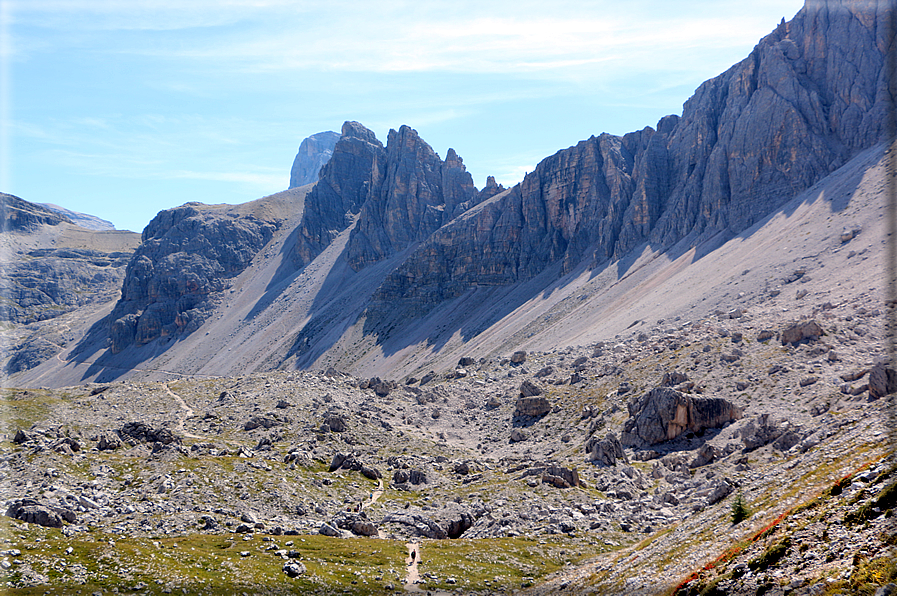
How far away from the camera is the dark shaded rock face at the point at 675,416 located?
66375 mm

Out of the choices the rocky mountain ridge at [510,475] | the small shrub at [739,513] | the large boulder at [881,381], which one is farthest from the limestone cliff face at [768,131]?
the small shrub at [739,513]

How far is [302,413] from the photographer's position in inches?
3349

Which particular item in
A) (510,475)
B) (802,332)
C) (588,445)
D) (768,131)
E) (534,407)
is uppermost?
(768,131)

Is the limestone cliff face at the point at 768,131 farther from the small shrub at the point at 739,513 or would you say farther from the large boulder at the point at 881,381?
the small shrub at the point at 739,513

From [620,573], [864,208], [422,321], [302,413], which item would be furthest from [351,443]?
[422,321]

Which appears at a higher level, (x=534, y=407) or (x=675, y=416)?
(x=675, y=416)

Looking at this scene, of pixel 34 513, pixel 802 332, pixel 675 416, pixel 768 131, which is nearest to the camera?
pixel 34 513

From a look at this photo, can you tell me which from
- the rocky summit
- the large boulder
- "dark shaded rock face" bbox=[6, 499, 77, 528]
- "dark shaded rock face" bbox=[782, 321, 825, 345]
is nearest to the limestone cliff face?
the rocky summit

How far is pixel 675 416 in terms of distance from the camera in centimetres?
6725

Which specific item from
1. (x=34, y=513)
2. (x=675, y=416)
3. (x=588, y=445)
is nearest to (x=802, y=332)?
(x=675, y=416)

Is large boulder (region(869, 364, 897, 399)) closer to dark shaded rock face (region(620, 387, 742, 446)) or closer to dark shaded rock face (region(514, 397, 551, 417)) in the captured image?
dark shaded rock face (region(620, 387, 742, 446))

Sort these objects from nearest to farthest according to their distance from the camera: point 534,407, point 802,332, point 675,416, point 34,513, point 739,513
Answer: point 739,513, point 34,513, point 675,416, point 802,332, point 534,407

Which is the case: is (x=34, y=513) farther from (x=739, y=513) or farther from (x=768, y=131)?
(x=768, y=131)

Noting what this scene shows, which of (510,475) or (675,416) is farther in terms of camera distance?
(675,416)
